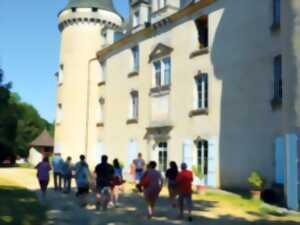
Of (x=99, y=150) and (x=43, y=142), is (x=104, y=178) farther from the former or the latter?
(x=43, y=142)

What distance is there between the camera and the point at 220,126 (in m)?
21.8

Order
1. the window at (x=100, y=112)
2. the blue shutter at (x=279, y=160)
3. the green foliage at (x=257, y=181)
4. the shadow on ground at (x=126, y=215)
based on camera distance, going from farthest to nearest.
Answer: the window at (x=100, y=112)
the green foliage at (x=257, y=181)
the blue shutter at (x=279, y=160)
the shadow on ground at (x=126, y=215)

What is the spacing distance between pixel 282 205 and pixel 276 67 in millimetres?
5912

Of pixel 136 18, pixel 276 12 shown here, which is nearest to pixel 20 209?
pixel 276 12

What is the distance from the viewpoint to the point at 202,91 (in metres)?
23.2

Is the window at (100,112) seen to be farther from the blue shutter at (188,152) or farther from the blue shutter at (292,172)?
the blue shutter at (292,172)

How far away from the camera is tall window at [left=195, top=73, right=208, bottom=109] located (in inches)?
910

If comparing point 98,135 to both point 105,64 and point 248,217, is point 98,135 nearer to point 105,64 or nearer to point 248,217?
point 105,64

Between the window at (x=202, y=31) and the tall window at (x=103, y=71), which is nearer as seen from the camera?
the window at (x=202, y=31)

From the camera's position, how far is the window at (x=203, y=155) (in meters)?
22.7

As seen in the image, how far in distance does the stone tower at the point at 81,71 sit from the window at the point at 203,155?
11940 mm

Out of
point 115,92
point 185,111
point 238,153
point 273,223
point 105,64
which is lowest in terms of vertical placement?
point 273,223

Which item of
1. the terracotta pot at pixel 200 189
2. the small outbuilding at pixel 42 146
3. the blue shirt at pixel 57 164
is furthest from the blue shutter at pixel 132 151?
the small outbuilding at pixel 42 146

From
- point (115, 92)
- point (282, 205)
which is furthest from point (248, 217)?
point (115, 92)
